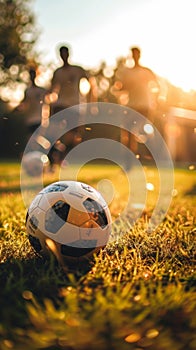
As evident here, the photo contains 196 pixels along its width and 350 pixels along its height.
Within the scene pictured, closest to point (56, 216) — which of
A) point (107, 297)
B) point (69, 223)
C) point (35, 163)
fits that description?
point (69, 223)

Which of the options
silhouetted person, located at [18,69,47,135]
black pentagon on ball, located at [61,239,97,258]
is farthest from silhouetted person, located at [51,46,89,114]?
black pentagon on ball, located at [61,239,97,258]

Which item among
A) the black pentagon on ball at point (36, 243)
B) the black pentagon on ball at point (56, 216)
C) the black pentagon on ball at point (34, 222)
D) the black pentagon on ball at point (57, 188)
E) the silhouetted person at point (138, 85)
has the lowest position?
the black pentagon on ball at point (36, 243)

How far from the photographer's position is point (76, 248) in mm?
3268

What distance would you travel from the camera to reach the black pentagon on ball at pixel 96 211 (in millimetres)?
3381

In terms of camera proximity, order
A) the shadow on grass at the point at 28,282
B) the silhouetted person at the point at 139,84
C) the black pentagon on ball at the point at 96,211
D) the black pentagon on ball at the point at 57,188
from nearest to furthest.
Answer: the shadow on grass at the point at 28,282 → the black pentagon on ball at the point at 96,211 → the black pentagon on ball at the point at 57,188 → the silhouetted person at the point at 139,84

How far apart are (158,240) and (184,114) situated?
1907 centimetres

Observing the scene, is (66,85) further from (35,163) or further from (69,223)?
(69,223)

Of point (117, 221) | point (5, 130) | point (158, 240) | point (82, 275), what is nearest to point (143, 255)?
point (158, 240)

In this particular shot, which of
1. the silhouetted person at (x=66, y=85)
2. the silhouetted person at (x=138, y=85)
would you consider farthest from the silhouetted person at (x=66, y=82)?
the silhouetted person at (x=138, y=85)

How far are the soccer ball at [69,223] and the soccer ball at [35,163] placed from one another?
691 cm

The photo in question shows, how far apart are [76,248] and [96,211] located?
34 centimetres

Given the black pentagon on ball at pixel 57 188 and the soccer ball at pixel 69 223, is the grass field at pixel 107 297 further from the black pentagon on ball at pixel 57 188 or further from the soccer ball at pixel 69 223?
the black pentagon on ball at pixel 57 188

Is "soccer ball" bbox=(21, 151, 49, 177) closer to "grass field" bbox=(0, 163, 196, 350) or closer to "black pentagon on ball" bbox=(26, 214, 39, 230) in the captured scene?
"grass field" bbox=(0, 163, 196, 350)

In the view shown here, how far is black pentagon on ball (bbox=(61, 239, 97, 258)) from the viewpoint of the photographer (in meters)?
3.26
